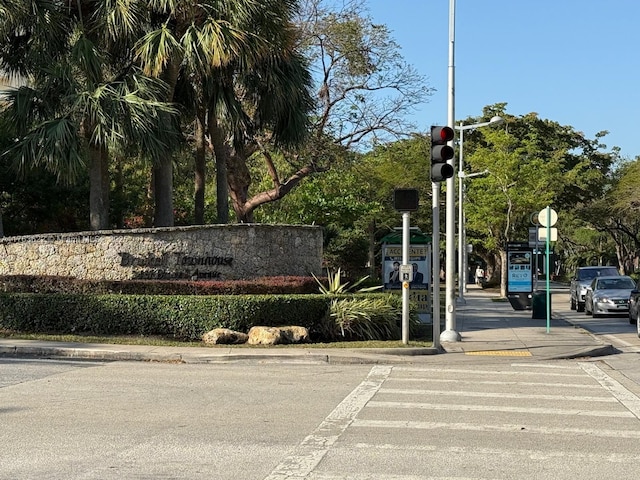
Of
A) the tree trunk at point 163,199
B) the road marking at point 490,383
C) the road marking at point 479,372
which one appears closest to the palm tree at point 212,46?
the tree trunk at point 163,199

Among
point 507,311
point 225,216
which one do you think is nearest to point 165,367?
point 225,216

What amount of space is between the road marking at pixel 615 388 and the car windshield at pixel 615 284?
580 inches

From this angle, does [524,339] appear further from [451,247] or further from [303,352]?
[303,352]

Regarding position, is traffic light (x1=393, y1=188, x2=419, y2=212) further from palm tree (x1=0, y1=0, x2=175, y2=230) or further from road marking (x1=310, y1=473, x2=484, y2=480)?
road marking (x1=310, y1=473, x2=484, y2=480)

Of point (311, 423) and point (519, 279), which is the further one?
point (519, 279)

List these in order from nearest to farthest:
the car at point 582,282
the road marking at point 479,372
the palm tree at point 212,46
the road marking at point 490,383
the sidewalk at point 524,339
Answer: the road marking at point 490,383, the road marking at point 479,372, the sidewalk at point 524,339, the palm tree at point 212,46, the car at point 582,282

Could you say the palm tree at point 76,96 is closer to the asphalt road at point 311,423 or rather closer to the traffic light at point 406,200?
the traffic light at point 406,200

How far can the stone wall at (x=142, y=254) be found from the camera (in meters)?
18.9

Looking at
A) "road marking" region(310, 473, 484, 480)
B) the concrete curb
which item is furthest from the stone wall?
"road marking" region(310, 473, 484, 480)

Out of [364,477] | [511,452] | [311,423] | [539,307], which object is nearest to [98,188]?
[311,423]

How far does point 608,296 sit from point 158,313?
677 inches

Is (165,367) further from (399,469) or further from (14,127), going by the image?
(14,127)

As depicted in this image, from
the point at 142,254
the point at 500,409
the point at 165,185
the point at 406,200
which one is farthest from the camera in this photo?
the point at 165,185

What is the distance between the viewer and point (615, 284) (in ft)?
94.0
